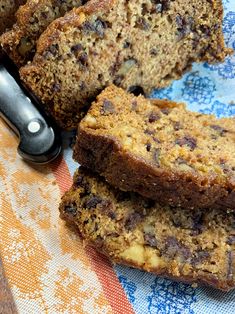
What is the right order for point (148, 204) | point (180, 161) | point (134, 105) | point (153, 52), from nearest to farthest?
point (180, 161) < point (148, 204) < point (134, 105) < point (153, 52)

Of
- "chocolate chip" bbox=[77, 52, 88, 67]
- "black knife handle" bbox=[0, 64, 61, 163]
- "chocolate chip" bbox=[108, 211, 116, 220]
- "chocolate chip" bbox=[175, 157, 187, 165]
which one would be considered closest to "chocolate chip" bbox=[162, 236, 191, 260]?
"chocolate chip" bbox=[108, 211, 116, 220]

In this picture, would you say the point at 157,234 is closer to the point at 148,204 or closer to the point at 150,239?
the point at 150,239

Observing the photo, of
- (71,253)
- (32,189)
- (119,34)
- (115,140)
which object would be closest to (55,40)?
(119,34)

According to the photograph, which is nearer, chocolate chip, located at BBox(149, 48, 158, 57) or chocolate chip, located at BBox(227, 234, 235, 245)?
chocolate chip, located at BBox(227, 234, 235, 245)

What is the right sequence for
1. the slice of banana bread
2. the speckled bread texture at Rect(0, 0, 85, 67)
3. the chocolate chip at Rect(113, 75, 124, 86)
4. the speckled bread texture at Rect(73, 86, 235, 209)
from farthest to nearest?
the chocolate chip at Rect(113, 75, 124, 86) < the speckled bread texture at Rect(0, 0, 85, 67) < the slice of banana bread < the speckled bread texture at Rect(73, 86, 235, 209)

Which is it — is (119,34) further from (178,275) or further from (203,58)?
(178,275)

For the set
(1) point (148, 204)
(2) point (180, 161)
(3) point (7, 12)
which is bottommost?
(1) point (148, 204)

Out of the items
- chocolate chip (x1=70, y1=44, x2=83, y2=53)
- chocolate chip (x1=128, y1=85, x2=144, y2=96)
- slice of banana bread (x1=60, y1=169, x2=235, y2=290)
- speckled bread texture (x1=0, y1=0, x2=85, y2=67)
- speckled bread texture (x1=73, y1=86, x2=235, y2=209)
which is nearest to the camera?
speckled bread texture (x1=73, y1=86, x2=235, y2=209)

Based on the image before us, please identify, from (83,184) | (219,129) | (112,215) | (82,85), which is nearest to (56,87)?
(82,85)

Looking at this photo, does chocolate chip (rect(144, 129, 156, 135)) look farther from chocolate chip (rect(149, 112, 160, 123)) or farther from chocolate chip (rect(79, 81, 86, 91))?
chocolate chip (rect(79, 81, 86, 91))
